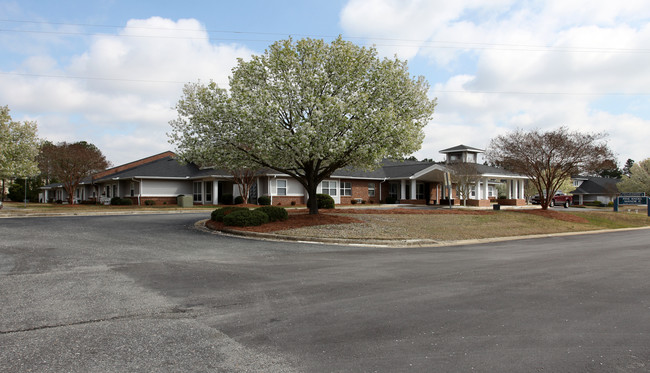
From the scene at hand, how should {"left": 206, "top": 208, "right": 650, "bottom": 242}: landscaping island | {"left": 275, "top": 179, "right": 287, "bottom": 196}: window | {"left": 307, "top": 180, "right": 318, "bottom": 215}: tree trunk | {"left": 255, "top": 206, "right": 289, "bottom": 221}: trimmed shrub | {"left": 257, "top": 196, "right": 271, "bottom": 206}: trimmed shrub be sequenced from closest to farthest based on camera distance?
1. {"left": 206, "top": 208, "right": 650, "bottom": 242}: landscaping island
2. {"left": 255, "top": 206, "right": 289, "bottom": 221}: trimmed shrub
3. {"left": 307, "top": 180, "right": 318, "bottom": 215}: tree trunk
4. {"left": 257, "top": 196, "right": 271, "bottom": 206}: trimmed shrub
5. {"left": 275, "top": 179, "right": 287, "bottom": 196}: window

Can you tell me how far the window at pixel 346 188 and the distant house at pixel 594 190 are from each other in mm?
49879

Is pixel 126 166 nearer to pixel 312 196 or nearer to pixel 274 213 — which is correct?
pixel 312 196

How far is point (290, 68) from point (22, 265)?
12.3m

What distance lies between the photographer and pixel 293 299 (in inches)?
274

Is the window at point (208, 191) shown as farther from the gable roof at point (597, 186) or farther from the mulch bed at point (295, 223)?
the gable roof at point (597, 186)

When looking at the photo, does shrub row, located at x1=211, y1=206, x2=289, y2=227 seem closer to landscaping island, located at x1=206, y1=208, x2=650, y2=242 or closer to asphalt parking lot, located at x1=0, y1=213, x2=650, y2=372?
landscaping island, located at x1=206, y1=208, x2=650, y2=242

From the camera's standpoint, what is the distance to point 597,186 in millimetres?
73438

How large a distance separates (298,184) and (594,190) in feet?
190

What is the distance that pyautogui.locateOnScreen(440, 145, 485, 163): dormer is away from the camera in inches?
1900

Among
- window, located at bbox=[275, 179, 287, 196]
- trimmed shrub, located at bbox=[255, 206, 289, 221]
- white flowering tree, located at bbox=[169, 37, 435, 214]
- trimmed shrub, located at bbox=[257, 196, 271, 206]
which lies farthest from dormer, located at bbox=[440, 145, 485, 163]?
trimmed shrub, located at bbox=[255, 206, 289, 221]

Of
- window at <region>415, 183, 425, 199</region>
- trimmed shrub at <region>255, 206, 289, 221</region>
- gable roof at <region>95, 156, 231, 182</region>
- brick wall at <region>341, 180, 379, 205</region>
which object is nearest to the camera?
trimmed shrub at <region>255, 206, 289, 221</region>

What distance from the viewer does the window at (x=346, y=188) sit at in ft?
141

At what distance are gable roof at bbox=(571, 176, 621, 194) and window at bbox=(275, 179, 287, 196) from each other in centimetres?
5813

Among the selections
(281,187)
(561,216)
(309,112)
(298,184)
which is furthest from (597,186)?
(309,112)
